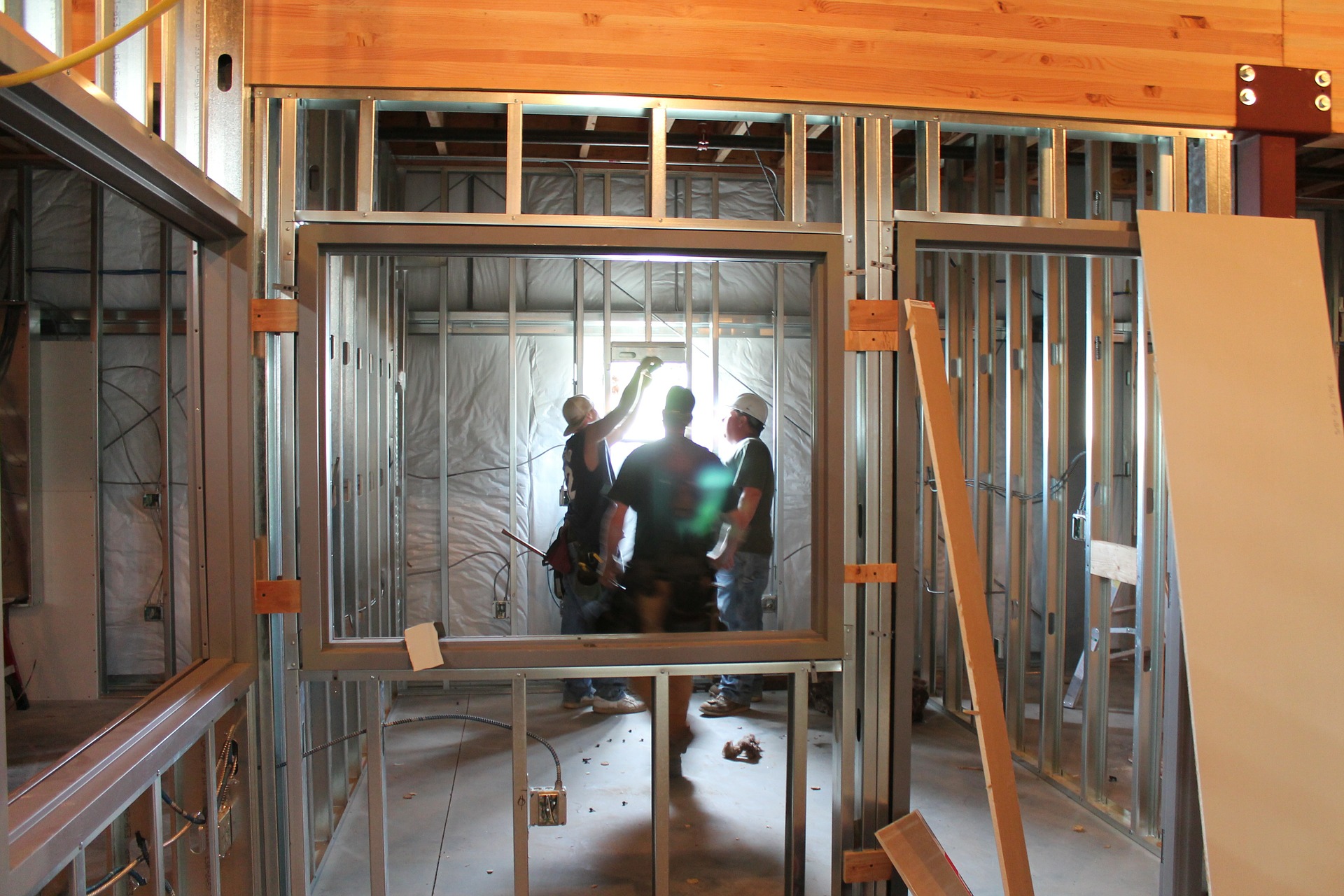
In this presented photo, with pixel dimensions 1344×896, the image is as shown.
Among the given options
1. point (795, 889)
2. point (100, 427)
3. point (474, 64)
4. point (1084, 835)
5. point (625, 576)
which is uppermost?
point (474, 64)

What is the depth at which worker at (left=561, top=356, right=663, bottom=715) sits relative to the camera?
3.90 meters

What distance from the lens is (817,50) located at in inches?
81.9

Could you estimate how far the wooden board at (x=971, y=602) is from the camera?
1.91m

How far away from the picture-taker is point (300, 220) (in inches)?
79.4

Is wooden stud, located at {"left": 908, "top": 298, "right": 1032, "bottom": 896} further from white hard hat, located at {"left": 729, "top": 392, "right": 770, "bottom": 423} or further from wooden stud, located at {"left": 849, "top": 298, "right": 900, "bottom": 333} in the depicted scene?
white hard hat, located at {"left": 729, "top": 392, "right": 770, "bottom": 423}

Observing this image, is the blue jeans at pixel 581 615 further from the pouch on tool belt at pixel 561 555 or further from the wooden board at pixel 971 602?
the wooden board at pixel 971 602

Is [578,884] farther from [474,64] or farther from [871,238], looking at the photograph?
[474,64]

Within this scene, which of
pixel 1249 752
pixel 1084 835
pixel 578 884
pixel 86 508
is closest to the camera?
pixel 1249 752

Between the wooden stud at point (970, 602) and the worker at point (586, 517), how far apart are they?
1873mm

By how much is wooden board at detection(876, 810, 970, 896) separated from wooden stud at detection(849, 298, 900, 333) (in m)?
1.27

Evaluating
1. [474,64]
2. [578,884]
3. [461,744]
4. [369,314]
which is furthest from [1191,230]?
[461,744]

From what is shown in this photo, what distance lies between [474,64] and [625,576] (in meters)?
1.87

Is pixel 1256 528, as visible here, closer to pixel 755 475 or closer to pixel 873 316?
pixel 873 316

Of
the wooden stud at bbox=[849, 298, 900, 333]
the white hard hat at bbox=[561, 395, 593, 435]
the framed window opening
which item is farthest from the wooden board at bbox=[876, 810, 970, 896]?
the white hard hat at bbox=[561, 395, 593, 435]
